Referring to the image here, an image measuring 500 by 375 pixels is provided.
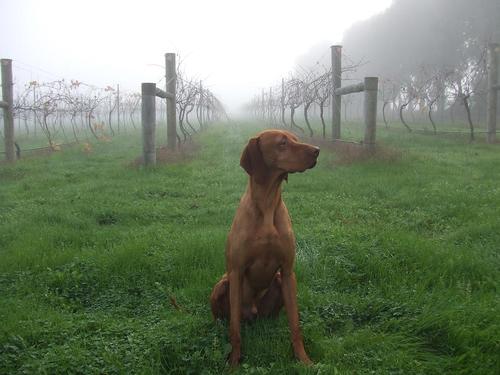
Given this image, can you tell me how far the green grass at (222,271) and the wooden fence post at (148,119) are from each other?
7.40 feet

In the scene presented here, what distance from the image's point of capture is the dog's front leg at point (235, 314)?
9.06ft

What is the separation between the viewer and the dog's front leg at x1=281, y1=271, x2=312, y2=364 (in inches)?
108

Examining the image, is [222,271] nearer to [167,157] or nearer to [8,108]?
[167,157]

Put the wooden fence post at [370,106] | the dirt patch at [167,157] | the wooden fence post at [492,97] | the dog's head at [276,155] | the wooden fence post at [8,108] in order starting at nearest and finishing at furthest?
the dog's head at [276,155]
the wooden fence post at [370,106]
the dirt patch at [167,157]
the wooden fence post at [8,108]
the wooden fence post at [492,97]

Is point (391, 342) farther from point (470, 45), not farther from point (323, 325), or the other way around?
point (470, 45)

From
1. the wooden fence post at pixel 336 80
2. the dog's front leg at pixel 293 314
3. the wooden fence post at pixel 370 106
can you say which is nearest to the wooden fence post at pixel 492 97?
the wooden fence post at pixel 336 80

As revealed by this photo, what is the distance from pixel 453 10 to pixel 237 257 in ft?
126

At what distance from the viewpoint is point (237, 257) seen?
2727 mm

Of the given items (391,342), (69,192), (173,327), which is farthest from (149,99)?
A: (391,342)

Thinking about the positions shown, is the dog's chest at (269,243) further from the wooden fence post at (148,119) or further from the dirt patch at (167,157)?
the dirt patch at (167,157)

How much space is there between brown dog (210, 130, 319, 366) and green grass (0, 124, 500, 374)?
27cm

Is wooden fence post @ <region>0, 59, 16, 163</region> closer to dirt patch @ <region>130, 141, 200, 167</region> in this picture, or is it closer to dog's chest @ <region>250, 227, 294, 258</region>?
dirt patch @ <region>130, 141, 200, 167</region>

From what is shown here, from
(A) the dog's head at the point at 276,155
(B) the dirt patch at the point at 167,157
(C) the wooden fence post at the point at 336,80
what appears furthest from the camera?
(C) the wooden fence post at the point at 336,80

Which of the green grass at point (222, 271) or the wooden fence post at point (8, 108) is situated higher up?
the wooden fence post at point (8, 108)
